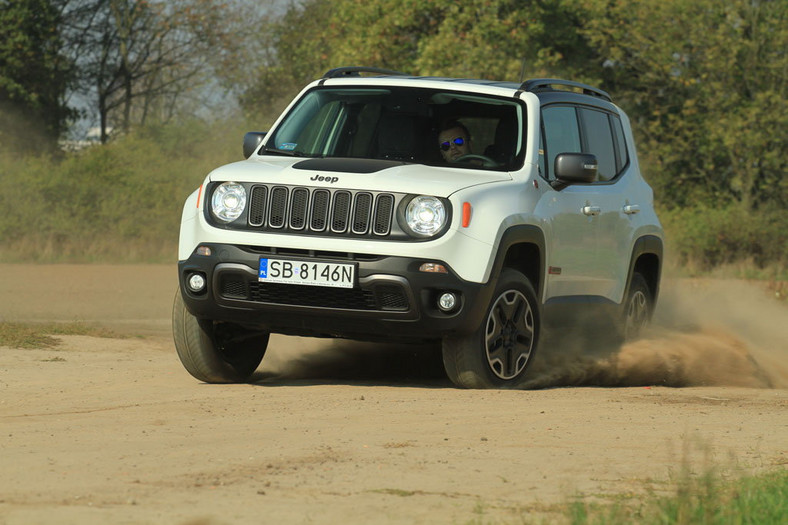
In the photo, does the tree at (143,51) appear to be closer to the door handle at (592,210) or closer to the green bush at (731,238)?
the green bush at (731,238)

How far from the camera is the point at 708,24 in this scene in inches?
1144

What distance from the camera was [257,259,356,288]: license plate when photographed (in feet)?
25.2

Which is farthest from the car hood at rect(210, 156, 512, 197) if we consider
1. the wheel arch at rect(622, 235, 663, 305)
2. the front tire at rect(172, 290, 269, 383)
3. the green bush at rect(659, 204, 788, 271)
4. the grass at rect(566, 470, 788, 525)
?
the green bush at rect(659, 204, 788, 271)

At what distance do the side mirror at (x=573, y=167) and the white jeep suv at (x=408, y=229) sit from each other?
0.01m

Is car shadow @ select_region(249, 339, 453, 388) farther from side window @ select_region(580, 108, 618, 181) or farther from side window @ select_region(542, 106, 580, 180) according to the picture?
side window @ select_region(580, 108, 618, 181)

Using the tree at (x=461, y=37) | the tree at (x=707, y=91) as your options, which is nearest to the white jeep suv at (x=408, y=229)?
the tree at (x=461, y=37)

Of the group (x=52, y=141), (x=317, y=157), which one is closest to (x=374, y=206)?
(x=317, y=157)

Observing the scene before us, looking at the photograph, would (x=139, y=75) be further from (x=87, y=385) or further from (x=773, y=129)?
(x=87, y=385)

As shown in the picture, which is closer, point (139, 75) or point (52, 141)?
point (52, 141)

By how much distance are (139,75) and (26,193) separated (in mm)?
13702

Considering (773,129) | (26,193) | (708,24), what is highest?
(708,24)

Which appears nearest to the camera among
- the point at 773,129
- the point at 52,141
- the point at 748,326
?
the point at 748,326

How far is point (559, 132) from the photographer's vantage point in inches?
365

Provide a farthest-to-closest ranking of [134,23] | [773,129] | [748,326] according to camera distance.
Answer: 1. [134,23]
2. [773,129]
3. [748,326]
